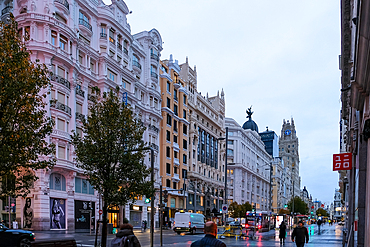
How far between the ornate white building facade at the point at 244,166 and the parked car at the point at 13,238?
83.2 metres

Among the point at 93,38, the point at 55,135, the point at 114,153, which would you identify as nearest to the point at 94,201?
the point at 55,135

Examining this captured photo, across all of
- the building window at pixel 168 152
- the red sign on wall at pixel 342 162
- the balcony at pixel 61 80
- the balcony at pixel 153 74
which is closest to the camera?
the red sign on wall at pixel 342 162

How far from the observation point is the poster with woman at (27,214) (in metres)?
37.9

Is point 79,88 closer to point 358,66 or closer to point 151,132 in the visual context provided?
point 151,132

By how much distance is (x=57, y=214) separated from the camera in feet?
131

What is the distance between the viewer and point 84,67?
46.1 meters

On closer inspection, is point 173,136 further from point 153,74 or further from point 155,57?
point 155,57

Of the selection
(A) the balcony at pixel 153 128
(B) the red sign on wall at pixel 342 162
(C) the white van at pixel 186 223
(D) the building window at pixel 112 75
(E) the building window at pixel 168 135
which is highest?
(D) the building window at pixel 112 75

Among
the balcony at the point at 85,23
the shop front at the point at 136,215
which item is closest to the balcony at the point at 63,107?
the balcony at the point at 85,23

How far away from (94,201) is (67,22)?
20094 mm

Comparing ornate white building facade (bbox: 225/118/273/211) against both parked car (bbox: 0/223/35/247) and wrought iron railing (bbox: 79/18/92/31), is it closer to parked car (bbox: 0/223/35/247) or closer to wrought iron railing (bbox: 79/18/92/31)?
wrought iron railing (bbox: 79/18/92/31)

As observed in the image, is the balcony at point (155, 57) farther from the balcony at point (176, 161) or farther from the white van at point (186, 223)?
the white van at point (186, 223)

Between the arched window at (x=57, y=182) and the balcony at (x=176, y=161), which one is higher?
the balcony at (x=176, y=161)

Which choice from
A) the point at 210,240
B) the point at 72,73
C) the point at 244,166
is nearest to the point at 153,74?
the point at 72,73
